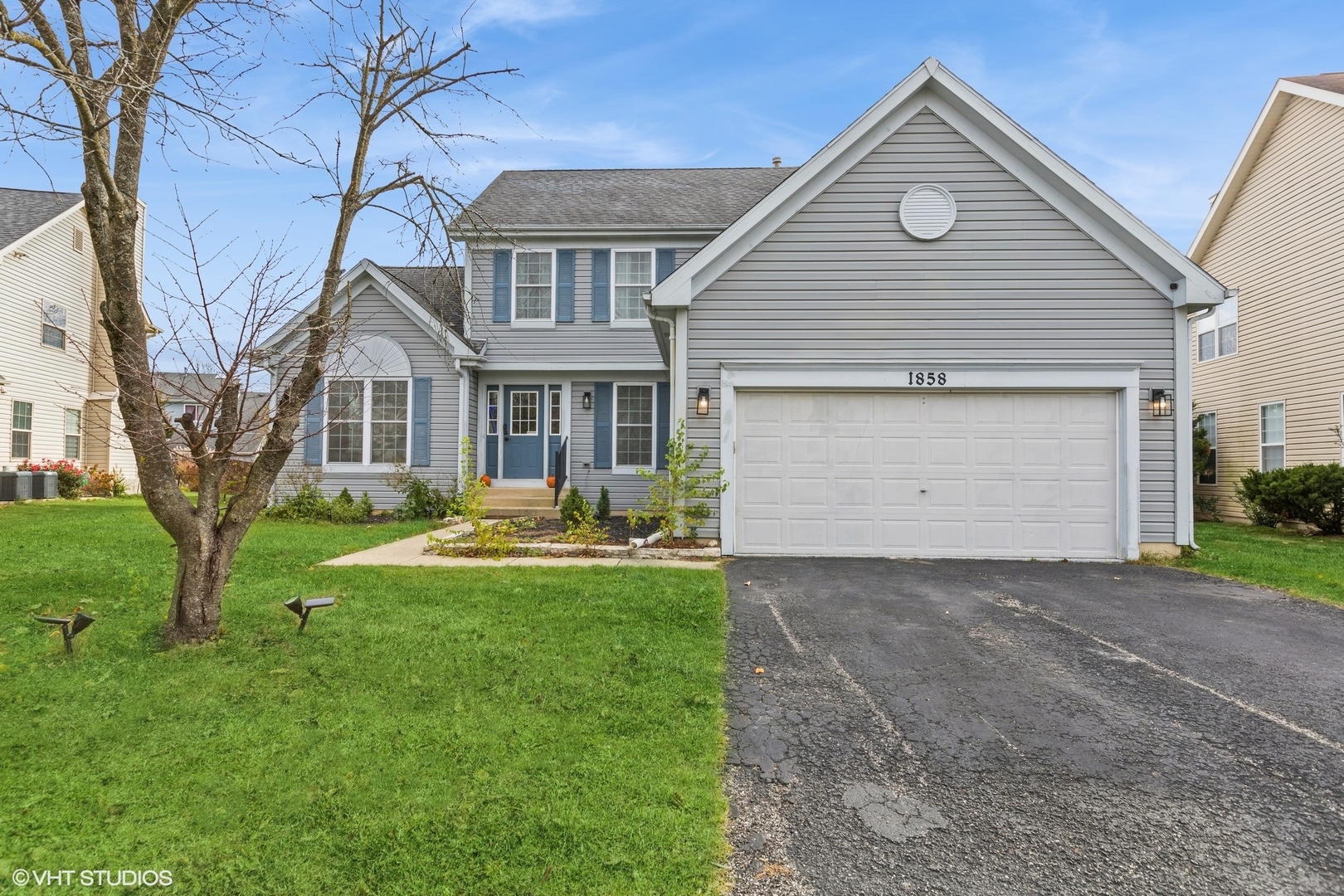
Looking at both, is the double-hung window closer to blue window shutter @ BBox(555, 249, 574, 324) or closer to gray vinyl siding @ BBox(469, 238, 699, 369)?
gray vinyl siding @ BBox(469, 238, 699, 369)

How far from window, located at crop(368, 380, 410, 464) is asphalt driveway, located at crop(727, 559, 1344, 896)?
947cm

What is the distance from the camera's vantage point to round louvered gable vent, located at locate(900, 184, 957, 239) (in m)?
9.00

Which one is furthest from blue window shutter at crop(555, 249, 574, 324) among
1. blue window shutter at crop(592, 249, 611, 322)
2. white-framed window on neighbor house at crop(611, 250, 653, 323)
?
white-framed window on neighbor house at crop(611, 250, 653, 323)

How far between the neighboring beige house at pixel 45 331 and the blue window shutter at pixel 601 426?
11.5m

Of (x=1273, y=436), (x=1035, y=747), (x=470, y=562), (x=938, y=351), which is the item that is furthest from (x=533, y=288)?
(x=1273, y=436)

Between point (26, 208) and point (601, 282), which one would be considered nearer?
point (601, 282)

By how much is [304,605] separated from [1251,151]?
20370 millimetres

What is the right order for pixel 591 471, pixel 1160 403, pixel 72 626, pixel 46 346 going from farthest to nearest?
pixel 46 346
pixel 591 471
pixel 1160 403
pixel 72 626

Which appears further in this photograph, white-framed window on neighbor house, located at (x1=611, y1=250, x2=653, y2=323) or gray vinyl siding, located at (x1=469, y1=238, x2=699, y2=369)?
white-framed window on neighbor house, located at (x1=611, y1=250, x2=653, y2=323)

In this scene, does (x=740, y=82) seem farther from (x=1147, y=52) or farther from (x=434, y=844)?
(x=434, y=844)

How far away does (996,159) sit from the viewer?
8969 millimetres

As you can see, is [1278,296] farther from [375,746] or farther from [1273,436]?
[375,746]

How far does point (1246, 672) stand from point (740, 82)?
48.4ft

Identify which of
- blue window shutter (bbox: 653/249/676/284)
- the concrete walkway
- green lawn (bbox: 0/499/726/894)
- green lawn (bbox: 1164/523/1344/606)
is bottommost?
green lawn (bbox: 0/499/726/894)
